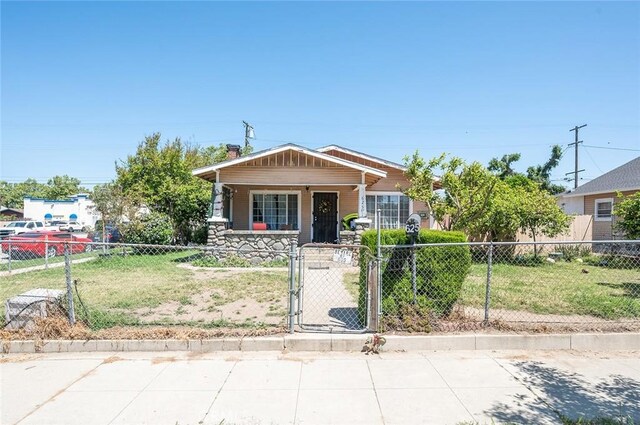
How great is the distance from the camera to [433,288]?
538 cm

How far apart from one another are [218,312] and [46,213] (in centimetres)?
4471

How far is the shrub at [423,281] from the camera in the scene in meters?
5.32

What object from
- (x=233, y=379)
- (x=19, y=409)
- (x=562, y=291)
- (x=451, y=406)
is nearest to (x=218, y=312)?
(x=233, y=379)

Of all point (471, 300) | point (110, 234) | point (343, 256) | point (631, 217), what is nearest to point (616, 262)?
point (631, 217)

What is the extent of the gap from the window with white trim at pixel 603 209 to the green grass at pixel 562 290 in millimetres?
7808

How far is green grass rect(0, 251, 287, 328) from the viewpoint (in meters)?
6.53

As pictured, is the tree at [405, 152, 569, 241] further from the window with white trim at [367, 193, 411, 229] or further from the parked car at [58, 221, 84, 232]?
the parked car at [58, 221, 84, 232]


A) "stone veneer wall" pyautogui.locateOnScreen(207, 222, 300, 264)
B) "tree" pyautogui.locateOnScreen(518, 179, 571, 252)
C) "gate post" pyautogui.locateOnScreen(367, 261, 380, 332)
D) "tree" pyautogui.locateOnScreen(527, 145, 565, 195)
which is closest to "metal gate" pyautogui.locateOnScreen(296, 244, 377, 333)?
"gate post" pyautogui.locateOnScreen(367, 261, 380, 332)

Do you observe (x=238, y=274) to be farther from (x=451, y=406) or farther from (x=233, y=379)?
(x=451, y=406)

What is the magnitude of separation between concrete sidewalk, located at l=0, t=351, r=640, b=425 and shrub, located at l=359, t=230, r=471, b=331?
2.28ft

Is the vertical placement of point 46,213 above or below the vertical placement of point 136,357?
above

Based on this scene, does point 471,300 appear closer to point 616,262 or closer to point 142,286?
point 142,286

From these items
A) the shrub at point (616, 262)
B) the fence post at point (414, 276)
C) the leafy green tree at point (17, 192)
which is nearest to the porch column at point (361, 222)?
the fence post at point (414, 276)

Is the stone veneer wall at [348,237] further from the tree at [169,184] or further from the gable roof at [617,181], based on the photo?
the gable roof at [617,181]
